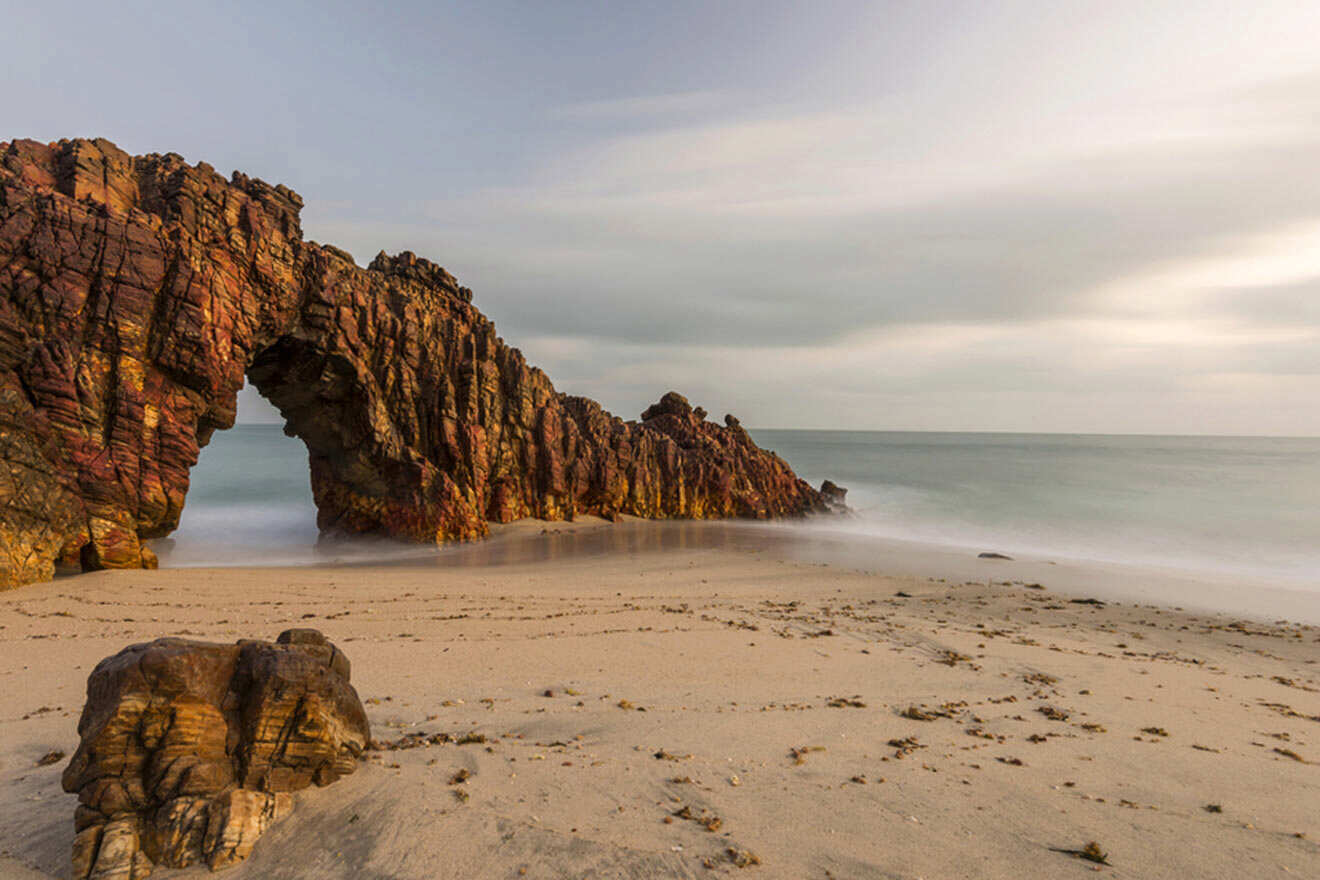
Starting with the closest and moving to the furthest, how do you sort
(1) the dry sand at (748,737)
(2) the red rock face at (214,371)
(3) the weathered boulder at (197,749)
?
(3) the weathered boulder at (197,749) → (1) the dry sand at (748,737) → (2) the red rock face at (214,371)

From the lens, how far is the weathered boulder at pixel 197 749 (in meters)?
3.47

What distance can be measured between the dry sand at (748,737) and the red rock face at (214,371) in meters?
3.73

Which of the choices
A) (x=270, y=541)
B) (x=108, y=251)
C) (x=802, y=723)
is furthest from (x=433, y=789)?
(x=270, y=541)

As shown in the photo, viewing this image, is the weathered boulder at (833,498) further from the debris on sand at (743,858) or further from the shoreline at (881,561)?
the debris on sand at (743,858)

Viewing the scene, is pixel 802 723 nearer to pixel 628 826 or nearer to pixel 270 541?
pixel 628 826

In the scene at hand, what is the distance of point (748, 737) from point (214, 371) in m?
18.6

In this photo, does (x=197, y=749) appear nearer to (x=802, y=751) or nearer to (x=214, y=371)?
(x=802, y=751)

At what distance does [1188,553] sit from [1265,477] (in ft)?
196

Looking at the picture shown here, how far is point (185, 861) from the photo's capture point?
3469 millimetres

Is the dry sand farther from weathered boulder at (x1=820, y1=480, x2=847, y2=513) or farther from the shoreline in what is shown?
weathered boulder at (x1=820, y1=480, x2=847, y2=513)

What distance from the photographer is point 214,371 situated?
16.8 m

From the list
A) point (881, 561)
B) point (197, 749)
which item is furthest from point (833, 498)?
point (197, 749)

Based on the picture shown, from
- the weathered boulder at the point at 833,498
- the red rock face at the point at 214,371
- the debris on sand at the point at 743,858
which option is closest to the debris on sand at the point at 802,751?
the debris on sand at the point at 743,858

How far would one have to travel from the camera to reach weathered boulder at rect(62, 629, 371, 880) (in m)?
3.47
